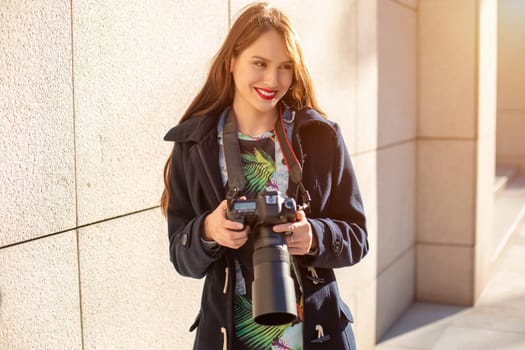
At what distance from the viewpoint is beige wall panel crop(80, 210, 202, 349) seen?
2.61 m

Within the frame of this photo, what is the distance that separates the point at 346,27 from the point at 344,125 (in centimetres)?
52

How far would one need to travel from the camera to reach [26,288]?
230 cm

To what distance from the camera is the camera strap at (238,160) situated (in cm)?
213

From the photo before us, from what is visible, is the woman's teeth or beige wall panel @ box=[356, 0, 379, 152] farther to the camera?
beige wall panel @ box=[356, 0, 379, 152]

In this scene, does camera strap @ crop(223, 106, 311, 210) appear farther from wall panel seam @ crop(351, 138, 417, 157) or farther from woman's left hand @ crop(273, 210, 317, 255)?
wall panel seam @ crop(351, 138, 417, 157)

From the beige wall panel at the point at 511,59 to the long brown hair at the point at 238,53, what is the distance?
11.9 metres

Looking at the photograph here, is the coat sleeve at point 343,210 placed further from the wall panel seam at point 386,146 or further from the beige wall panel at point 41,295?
the wall panel seam at point 386,146

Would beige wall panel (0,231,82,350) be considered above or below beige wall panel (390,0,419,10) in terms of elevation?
below

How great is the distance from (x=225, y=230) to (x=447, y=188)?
4443 mm

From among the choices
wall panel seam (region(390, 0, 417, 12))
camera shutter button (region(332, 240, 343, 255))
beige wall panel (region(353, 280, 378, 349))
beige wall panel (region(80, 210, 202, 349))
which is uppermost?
wall panel seam (region(390, 0, 417, 12))

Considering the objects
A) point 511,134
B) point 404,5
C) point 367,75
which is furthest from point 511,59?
point 367,75

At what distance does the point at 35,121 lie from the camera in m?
2.31

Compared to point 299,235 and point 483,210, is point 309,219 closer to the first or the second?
point 299,235

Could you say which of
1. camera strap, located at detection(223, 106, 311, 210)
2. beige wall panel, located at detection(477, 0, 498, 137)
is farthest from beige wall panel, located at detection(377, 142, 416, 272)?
camera strap, located at detection(223, 106, 311, 210)
